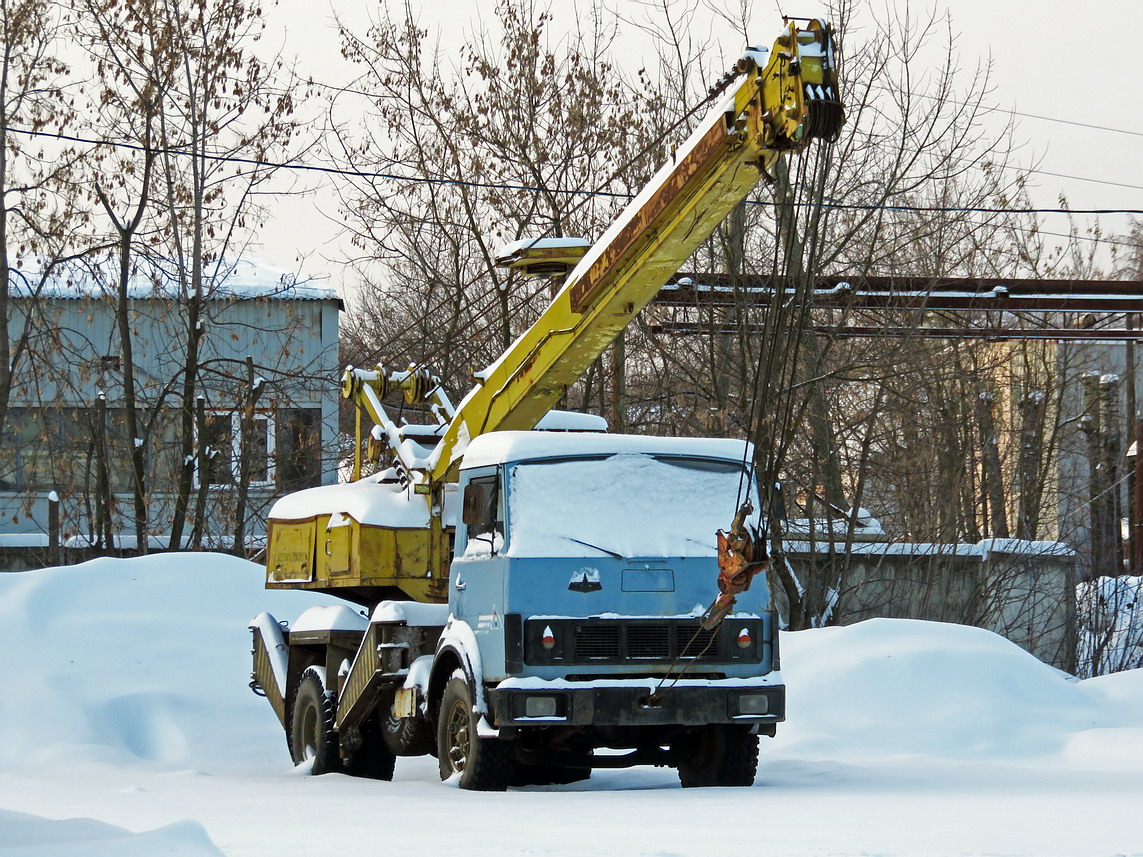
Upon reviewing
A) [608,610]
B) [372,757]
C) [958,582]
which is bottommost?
[372,757]

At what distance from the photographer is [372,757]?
13.5m

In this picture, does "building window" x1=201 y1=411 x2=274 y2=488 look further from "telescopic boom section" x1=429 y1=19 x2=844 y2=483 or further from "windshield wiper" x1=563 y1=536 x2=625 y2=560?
"windshield wiper" x1=563 y1=536 x2=625 y2=560

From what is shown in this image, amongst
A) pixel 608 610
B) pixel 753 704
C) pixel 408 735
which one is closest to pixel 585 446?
pixel 608 610

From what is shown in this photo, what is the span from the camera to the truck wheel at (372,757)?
1338 cm

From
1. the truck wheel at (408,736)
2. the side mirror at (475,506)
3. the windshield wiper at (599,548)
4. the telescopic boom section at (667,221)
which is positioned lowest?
the truck wheel at (408,736)

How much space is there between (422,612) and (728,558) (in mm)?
2882

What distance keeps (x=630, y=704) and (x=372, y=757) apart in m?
3.66

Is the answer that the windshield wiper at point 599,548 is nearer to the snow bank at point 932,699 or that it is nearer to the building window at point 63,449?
the snow bank at point 932,699

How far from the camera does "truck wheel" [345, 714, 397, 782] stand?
43.9ft

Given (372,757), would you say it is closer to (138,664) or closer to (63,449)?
(138,664)

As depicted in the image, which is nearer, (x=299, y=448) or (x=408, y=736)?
(x=408, y=736)

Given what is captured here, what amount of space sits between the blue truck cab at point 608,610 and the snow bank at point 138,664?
4.58m

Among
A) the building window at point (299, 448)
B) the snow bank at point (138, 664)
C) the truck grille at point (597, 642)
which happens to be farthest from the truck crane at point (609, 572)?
the building window at point (299, 448)

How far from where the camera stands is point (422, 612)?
12273 mm
